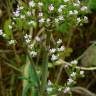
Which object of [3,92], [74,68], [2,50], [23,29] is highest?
[23,29]

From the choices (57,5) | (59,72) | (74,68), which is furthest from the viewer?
(59,72)

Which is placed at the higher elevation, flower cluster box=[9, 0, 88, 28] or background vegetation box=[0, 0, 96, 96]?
flower cluster box=[9, 0, 88, 28]

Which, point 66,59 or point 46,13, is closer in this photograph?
point 46,13

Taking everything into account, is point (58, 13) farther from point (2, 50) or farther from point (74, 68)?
point (2, 50)

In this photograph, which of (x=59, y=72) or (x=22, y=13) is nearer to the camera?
(x=22, y=13)

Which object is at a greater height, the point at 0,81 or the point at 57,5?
the point at 57,5

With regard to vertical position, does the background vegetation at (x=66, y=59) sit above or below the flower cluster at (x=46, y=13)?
below

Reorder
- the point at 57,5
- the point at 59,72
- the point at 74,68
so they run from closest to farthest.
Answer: the point at 57,5, the point at 74,68, the point at 59,72

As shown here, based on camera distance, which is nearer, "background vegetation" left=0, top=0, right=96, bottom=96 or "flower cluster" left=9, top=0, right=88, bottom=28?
"flower cluster" left=9, top=0, right=88, bottom=28

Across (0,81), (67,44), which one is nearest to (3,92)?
(0,81)

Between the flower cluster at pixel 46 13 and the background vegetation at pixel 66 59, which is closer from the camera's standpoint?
the flower cluster at pixel 46 13

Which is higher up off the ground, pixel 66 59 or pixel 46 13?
pixel 46 13
